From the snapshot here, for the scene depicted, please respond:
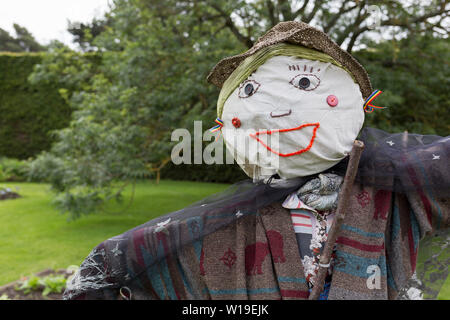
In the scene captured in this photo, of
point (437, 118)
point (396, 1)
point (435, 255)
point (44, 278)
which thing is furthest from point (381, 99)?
point (44, 278)

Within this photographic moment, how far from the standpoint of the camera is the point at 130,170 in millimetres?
4578

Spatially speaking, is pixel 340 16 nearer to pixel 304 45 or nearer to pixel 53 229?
pixel 304 45

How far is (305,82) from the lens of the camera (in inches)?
58.2

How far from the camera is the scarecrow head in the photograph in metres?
1.45

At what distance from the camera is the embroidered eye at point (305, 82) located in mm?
1477

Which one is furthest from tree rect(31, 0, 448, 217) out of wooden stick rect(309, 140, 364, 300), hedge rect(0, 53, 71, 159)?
hedge rect(0, 53, 71, 159)

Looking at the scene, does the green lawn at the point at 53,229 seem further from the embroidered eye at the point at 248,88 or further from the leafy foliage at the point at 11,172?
the embroidered eye at the point at 248,88

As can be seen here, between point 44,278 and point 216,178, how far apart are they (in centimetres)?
695

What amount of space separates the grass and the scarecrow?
3.35 m

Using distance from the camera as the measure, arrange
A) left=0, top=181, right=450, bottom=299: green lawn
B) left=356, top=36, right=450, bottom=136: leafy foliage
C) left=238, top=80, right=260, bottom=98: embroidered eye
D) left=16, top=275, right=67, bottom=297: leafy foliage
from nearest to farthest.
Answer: left=238, top=80, right=260, bottom=98: embroidered eye < left=16, top=275, right=67, bottom=297: leafy foliage < left=356, top=36, right=450, bottom=136: leafy foliage < left=0, top=181, right=450, bottom=299: green lawn

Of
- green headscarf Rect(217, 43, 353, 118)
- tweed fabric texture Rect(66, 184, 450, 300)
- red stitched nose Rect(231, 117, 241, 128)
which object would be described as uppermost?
green headscarf Rect(217, 43, 353, 118)

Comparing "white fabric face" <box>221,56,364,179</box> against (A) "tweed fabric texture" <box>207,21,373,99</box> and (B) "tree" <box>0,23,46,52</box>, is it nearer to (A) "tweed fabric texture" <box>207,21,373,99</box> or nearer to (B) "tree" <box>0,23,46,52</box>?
(A) "tweed fabric texture" <box>207,21,373,99</box>

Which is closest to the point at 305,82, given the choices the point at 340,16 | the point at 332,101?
the point at 332,101
